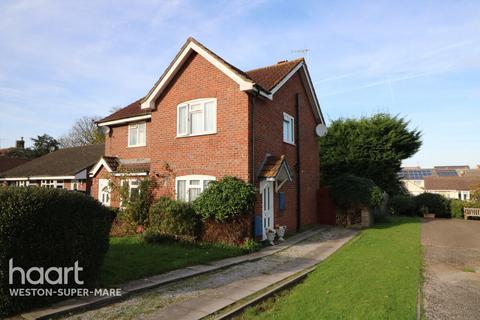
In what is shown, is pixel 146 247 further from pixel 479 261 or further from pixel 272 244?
pixel 479 261

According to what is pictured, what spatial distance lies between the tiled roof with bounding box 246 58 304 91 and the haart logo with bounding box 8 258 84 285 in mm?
9380

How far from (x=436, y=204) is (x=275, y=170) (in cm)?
1987

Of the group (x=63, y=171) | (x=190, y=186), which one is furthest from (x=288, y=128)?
(x=63, y=171)

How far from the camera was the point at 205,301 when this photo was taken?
19.8 ft

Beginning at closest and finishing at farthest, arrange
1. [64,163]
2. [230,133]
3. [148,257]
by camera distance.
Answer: [148,257] < [230,133] < [64,163]

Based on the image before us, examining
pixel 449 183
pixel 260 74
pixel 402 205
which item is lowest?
pixel 402 205

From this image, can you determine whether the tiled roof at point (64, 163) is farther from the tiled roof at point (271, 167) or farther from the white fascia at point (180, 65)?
the tiled roof at point (271, 167)

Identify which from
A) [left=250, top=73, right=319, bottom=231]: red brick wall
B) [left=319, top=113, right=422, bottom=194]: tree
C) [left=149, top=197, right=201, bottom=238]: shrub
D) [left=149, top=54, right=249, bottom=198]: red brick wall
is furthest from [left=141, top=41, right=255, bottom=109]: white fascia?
[left=319, top=113, right=422, bottom=194]: tree

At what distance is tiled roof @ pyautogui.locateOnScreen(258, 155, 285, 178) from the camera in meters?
11.9

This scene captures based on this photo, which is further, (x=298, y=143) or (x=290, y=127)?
(x=298, y=143)

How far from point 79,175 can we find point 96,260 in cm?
1631

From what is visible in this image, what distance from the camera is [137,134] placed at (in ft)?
57.6

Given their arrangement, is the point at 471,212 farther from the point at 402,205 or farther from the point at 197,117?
the point at 197,117

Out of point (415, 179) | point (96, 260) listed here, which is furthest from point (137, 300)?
point (415, 179)
